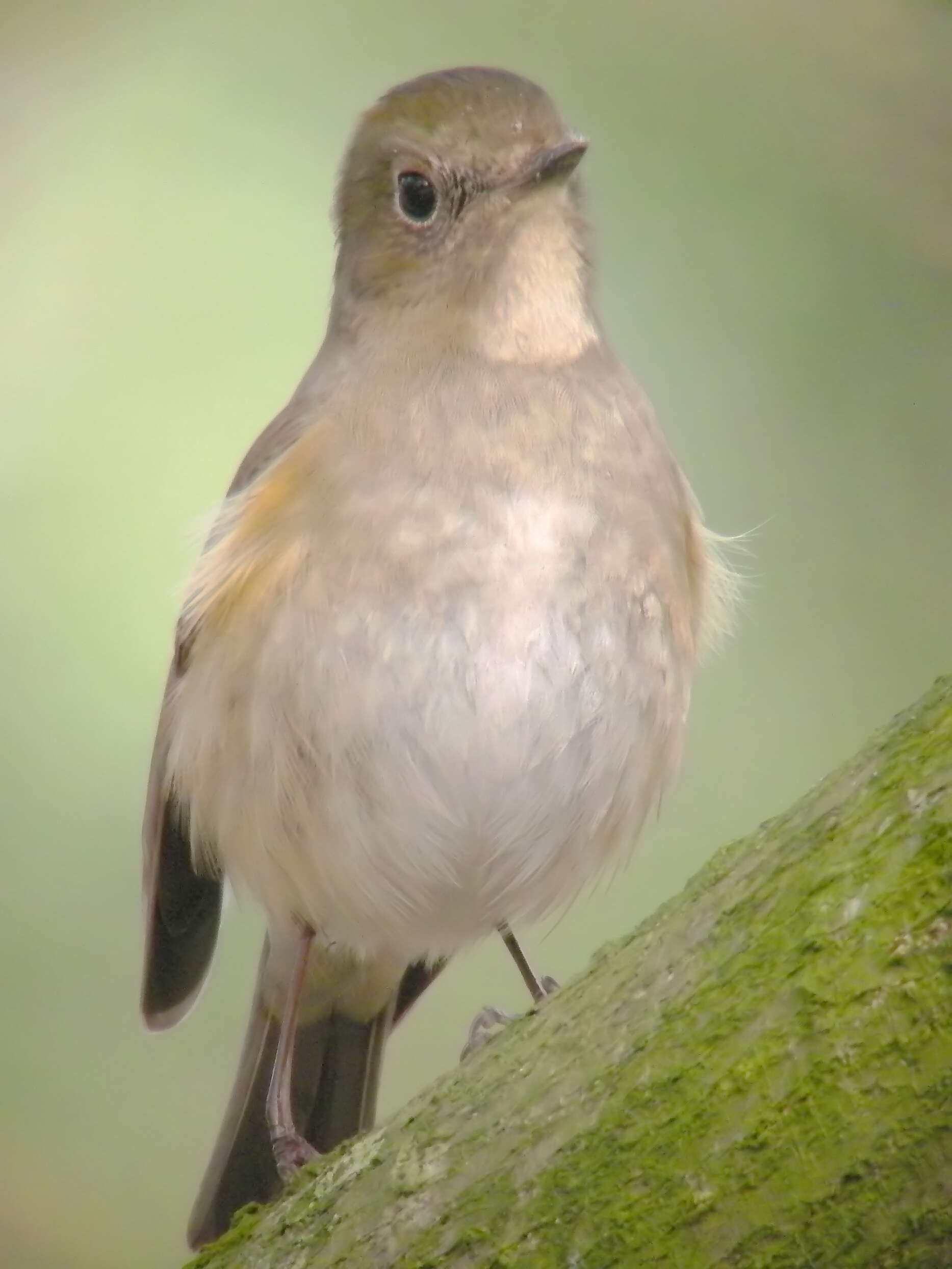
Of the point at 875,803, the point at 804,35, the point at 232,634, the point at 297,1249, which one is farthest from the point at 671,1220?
the point at 804,35

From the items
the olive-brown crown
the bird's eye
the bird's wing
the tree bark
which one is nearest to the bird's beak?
the olive-brown crown

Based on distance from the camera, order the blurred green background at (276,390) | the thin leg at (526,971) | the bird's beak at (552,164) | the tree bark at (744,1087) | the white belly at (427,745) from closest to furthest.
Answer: the tree bark at (744,1087) < the white belly at (427,745) < the bird's beak at (552,164) < the thin leg at (526,971) < the blurred green background at (276,390)

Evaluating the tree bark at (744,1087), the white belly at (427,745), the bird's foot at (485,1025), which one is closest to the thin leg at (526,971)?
the white belly at (427,745)

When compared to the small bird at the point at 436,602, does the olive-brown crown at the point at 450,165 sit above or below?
above

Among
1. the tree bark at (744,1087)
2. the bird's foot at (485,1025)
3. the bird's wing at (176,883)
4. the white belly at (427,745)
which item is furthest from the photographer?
the bird's wing at (176,883)

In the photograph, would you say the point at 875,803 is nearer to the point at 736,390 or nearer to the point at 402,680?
the point at 402,680

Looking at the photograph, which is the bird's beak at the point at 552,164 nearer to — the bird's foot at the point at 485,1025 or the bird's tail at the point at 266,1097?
the bird's foot at the point at 485,1025

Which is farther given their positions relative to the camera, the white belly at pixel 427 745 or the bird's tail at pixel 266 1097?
the bird's tail at pixel 266 1097
